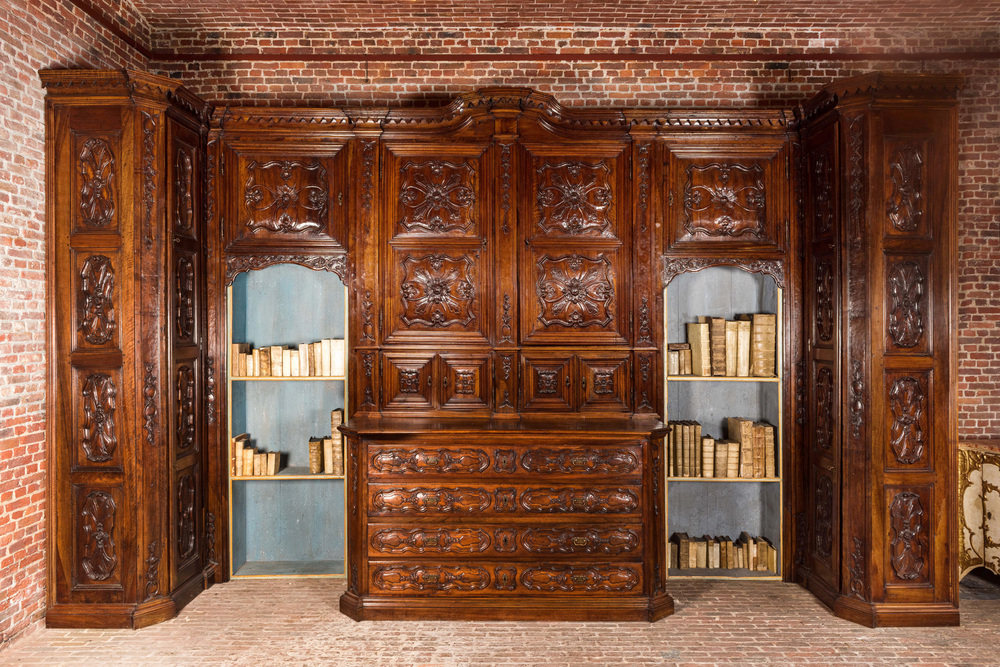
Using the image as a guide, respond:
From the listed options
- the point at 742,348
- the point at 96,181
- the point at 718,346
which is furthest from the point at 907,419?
the point at 96,181

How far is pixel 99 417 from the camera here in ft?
14.0

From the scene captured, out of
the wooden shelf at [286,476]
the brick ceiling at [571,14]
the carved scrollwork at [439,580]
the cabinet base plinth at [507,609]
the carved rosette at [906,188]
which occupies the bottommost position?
the cabinet base plinth at [507,609]

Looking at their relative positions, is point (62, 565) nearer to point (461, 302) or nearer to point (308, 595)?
point (308, 595)

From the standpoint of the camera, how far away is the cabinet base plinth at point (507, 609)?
169 inches

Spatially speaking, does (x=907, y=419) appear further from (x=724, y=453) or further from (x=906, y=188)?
(x=906, y=188)

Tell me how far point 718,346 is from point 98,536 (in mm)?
4819

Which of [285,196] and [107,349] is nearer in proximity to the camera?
[107,349]

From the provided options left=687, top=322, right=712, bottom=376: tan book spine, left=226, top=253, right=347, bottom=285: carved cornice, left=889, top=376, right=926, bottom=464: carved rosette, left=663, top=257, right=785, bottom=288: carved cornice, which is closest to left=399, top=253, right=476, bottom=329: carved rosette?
left=226, top=253, right=347, bottom=285: carved cornice

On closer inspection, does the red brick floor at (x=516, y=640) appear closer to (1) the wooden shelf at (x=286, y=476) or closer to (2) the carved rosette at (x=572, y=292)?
(1) the wooden shelf at (x=286, y=476)

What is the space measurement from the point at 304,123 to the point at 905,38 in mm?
5136

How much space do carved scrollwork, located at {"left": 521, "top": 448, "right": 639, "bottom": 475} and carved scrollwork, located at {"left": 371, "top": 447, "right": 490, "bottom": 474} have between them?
333 millimetres

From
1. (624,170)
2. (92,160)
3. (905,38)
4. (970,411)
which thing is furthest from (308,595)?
(905,38)

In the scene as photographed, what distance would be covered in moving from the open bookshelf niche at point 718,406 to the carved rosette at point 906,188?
46.8 inches

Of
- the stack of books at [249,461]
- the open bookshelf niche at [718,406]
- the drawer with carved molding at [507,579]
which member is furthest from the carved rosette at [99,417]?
the open bookshelf niche at [718,406]
